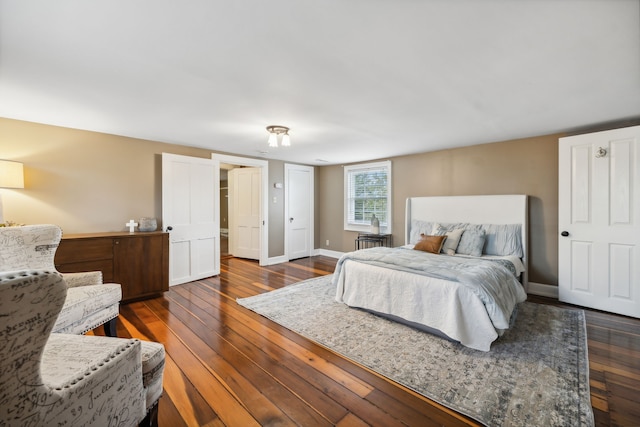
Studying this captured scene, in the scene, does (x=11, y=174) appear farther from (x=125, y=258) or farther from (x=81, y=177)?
(x=125, y=258)

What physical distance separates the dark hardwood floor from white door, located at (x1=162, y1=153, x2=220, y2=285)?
122cm

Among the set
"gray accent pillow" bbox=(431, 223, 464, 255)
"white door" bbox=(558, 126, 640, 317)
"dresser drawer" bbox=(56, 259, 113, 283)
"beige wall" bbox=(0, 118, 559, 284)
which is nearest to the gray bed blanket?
"gray accent pillow" bbox=(431, 223, 464, 255)

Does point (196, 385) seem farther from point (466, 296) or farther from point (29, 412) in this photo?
point (466, 296)

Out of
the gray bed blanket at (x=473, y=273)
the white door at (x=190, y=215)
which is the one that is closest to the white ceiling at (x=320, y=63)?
the white door at (x=190, y=215)

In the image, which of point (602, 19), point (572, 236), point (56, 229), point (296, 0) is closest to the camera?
point (296, 0)

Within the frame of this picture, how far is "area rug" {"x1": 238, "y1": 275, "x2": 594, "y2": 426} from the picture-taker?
5.35 ft

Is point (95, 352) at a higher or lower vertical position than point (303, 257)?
higher

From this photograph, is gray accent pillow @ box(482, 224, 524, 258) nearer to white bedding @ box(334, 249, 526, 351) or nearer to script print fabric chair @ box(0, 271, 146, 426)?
white bedding @ box(334, 249, 526, 351)

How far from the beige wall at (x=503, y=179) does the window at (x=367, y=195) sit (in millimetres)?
189

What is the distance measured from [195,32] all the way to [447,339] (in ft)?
10.0

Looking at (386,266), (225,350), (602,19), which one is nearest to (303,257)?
(386,266)

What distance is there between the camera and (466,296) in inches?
93.3

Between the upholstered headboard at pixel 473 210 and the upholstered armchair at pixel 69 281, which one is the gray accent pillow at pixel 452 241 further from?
the upholstered armchair at pixel 69 281

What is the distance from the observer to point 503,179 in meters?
4.05
